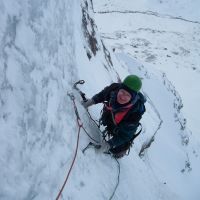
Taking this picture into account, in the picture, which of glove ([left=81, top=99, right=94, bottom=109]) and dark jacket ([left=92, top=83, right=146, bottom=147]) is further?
glove ([left=81, top=99, right=94, bottom=109])

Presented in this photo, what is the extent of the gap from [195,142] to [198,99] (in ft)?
12.4

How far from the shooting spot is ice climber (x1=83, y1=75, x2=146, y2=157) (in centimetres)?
464

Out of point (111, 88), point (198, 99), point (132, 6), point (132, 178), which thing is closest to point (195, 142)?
point (198, 99)

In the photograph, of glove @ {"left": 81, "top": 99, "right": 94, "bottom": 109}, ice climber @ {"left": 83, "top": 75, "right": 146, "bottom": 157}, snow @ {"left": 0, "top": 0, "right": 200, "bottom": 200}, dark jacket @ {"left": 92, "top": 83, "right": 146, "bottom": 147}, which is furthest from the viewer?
glove @ {"left": 81, "top": 99, "right": 94, "bottom": 109}

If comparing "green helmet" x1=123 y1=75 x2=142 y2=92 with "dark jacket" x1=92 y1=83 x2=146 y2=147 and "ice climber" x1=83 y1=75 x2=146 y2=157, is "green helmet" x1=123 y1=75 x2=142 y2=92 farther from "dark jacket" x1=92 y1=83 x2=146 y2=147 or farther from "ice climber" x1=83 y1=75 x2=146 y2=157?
"dark jacket" x1=92 y1=83 x2=146 y2=147

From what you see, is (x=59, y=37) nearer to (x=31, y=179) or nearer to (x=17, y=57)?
(x=17, y=57)

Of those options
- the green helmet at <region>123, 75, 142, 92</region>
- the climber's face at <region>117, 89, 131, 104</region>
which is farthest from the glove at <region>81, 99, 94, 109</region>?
the green helmet at <region>123, 75, 142, 92</region>

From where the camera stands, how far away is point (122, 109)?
4.73 metres

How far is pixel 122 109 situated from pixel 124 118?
0.16m

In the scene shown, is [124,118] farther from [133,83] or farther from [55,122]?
[55,122]

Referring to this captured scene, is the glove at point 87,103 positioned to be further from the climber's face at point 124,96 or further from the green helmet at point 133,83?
the green helmet at point 133,83

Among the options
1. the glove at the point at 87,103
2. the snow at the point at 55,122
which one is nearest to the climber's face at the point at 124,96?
the glove at the point at 87,103

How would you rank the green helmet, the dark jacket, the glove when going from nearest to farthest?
the green helmet
the dark jacket
the glove

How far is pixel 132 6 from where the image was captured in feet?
87.6
